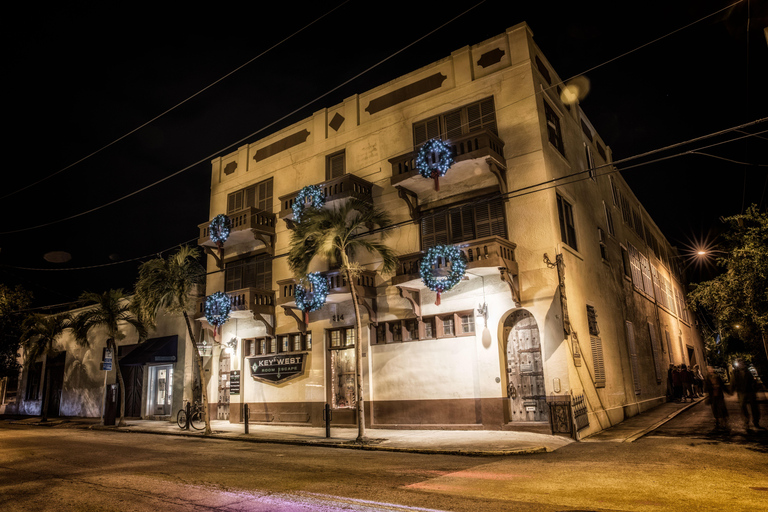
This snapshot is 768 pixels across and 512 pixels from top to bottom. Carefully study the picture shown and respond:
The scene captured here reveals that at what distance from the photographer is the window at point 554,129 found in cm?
1941

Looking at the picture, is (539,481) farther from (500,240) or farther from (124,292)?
(124,292)

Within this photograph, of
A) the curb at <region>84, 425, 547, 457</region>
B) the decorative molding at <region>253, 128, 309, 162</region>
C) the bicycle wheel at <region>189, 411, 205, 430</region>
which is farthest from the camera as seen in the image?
the decorative molding at <region>253, 128, 309, 162</region>

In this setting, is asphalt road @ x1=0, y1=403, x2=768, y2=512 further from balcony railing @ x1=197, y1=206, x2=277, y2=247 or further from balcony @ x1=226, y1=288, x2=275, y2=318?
balcony railing @ x1=197, y1=206, x2=277, y2=247

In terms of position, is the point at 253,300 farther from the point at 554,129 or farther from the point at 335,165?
the point at 554,129

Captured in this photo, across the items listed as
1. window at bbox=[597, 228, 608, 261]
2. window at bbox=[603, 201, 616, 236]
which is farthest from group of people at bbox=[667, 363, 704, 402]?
window at bbox=[597, 228, 608, 261]

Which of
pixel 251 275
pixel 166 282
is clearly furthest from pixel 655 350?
pixel 166 282

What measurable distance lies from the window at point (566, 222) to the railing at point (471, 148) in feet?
9.00

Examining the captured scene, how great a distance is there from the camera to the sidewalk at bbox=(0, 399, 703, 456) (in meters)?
13.2

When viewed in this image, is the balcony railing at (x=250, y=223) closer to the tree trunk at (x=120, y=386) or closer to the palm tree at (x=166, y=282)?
the palm tree at (x=166, y=282)

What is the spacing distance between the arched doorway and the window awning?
17.6 meters

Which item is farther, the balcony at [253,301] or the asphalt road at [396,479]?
the balcony at [253,301]

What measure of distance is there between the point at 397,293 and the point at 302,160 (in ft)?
29.2

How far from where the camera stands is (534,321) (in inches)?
689

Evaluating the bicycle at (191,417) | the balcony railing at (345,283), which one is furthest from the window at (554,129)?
the bicycle at (191,417)
